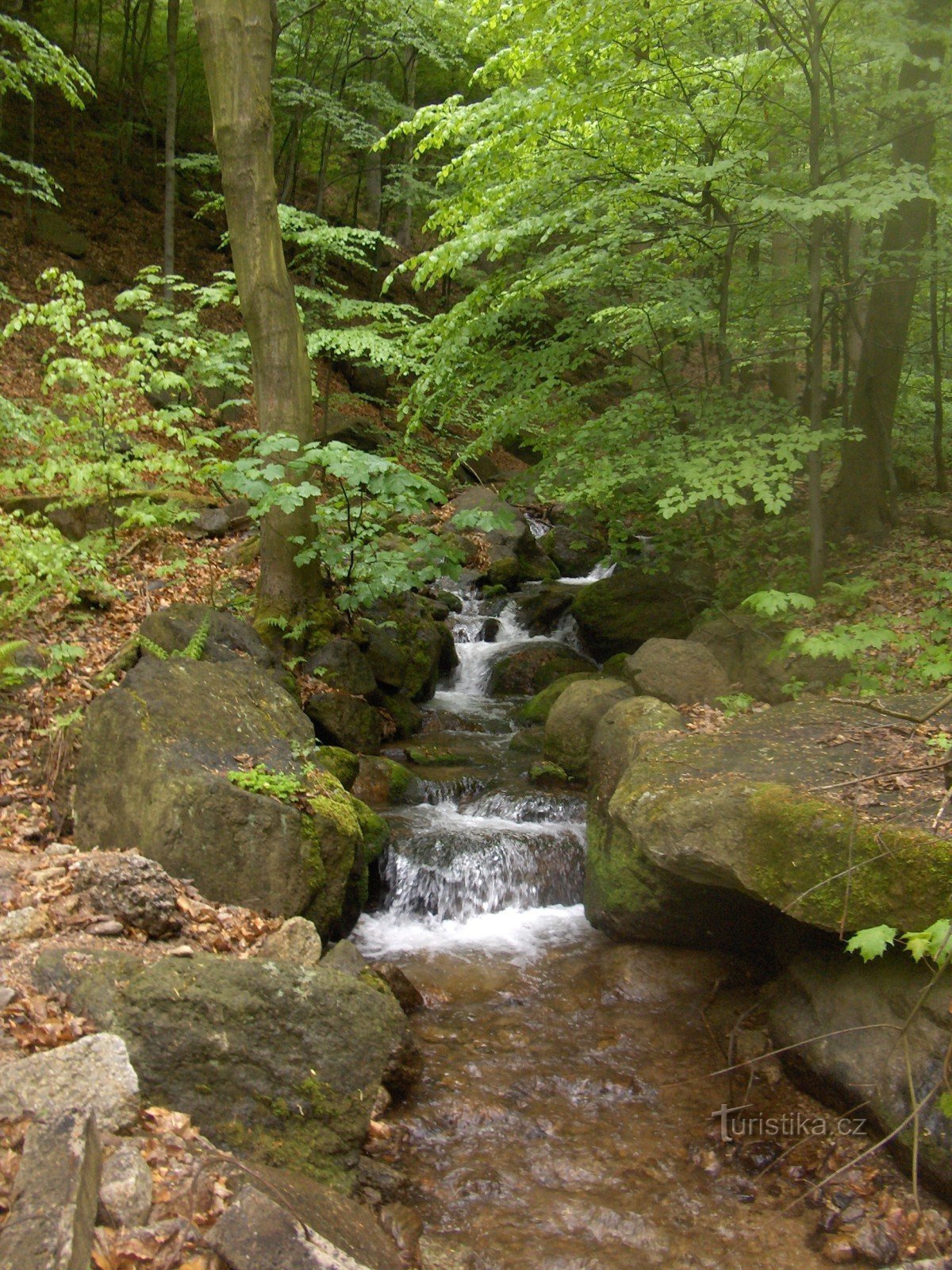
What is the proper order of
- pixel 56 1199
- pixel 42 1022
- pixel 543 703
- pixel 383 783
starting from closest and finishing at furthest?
pixel 56 1199 < pixel 42 1022 < pixel 383 783 < pixel 543 703

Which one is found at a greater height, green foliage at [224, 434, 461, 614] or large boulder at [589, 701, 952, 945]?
green foliage at [224, 434, 461, 614]

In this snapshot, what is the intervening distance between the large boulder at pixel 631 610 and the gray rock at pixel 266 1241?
9471 millimetres

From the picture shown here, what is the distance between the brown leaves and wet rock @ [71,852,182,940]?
78cm

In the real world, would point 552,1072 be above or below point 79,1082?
below

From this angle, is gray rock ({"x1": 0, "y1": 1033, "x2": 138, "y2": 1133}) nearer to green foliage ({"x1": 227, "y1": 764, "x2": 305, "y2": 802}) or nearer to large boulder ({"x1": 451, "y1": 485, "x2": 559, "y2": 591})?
A: green foliage ({"x1": 227, "y1": 764, "x2": 305, "y2": 802})

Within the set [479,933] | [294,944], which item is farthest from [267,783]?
[479,933]

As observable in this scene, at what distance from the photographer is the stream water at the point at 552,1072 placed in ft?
12.0

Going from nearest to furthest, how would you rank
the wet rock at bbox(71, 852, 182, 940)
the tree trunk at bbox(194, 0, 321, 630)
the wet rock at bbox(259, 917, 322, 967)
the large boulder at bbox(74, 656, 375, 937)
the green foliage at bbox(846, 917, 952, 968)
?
1. the green foliage at bbox(846, 917, 952, 968)
2. the wet rock at bbox(71, 852, 182, 940)
3. the wet rock at bbox(259, 917, 322, 967)
4. the large boulder at bbox(74, 656, 375, 937)
5. the tree trunk at bbox(194, 0, 321, 630)

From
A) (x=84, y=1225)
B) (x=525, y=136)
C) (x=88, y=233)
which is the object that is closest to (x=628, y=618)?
(x=525, y=136)

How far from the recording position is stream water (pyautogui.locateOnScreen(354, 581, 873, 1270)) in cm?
364

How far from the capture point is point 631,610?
463 inches

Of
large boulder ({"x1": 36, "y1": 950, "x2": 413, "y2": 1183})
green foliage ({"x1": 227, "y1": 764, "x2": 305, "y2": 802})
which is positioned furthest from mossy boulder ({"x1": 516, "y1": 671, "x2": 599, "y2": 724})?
large boulder ({"x1": 36, "y1": 950, "x2": 413, "y2": 1183})

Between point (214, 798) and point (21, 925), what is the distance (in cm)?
126

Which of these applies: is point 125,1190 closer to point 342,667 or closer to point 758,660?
point 342,667
